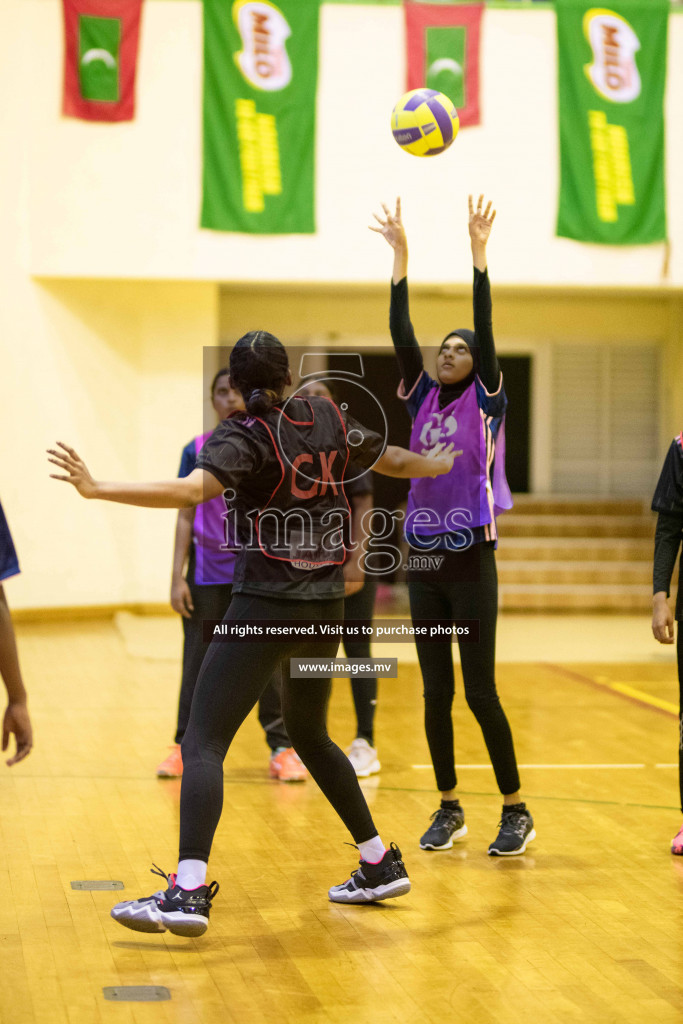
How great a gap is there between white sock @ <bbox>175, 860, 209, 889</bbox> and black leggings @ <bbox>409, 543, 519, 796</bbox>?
1.37m

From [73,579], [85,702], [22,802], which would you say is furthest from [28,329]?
[22,802]

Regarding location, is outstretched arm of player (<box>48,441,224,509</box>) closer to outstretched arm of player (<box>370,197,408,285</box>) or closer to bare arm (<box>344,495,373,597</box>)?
outstretched arm of player (<box>370,197,408,285</box>)

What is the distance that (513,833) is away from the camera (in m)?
4.80

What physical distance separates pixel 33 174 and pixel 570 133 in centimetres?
545

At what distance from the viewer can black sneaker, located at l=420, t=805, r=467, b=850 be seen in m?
4.86

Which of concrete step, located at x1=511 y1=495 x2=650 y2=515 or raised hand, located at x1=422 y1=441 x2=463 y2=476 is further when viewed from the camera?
concrete step, located at x1=511 y1=495 x2=650 y2=515

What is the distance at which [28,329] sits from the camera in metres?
12.5

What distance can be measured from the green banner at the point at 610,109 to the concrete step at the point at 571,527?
4045 millimetres

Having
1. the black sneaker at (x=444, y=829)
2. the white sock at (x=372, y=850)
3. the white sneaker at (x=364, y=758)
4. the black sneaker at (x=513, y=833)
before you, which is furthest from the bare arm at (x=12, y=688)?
the white sneaker at (x=364, y=758)

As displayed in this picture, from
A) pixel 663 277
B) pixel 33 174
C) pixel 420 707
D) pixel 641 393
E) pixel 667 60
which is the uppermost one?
pixel 667 60

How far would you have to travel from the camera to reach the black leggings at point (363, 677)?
6.37 metres

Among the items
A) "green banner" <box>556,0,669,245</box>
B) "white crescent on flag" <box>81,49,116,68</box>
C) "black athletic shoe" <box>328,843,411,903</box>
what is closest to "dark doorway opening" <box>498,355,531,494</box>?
"green banner" <box>556,0,669,245</box>

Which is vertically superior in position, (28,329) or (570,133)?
(570,133)

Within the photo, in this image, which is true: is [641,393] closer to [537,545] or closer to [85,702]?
[537,545]
